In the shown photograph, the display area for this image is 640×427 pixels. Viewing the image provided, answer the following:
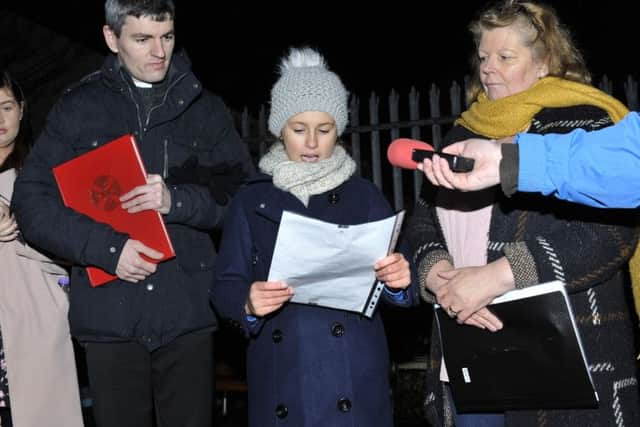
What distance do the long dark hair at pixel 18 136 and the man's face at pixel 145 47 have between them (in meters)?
0.66

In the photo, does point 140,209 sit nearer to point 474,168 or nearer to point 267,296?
point 267,296

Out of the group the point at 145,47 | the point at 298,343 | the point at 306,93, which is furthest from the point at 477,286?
the point at 145,47

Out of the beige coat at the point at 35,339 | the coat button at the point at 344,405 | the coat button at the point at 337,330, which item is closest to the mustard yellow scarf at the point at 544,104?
the coat button at the point at 337,330

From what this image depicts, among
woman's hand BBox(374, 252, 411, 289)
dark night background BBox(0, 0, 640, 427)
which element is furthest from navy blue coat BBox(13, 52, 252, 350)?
dark night background BBox(0, 0, 640, 427)

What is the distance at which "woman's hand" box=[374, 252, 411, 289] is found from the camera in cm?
256

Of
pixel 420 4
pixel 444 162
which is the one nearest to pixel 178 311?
pixel 444 162

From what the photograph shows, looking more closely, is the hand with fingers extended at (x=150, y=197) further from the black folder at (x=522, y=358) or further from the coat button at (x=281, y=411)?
the black folder at (x=522, y=358)

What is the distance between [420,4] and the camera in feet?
51.3

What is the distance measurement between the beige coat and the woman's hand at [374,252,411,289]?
1.53 metres

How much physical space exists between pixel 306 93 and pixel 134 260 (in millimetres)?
894

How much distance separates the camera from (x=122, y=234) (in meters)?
2.95

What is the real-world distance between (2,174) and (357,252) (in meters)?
1.78

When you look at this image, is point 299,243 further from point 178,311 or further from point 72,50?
point 72,50

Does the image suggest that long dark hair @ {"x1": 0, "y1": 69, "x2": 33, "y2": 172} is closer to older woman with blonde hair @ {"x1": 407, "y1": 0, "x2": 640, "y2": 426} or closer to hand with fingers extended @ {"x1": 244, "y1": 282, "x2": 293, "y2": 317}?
hand with fingers extended @ {"x1": 244, "y1": 282, "x2": 293, "y2": 317}
